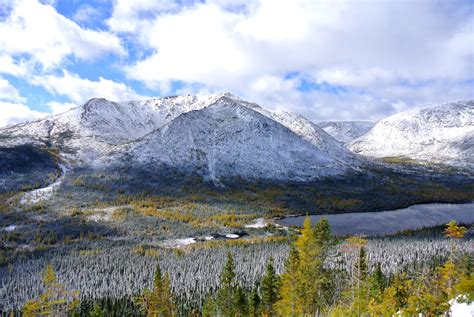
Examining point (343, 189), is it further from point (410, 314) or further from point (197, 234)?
point (410, 314)

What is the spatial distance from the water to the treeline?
6568cm

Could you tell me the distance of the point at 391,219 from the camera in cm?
14412

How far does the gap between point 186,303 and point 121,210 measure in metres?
71.3

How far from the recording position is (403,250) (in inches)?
3637

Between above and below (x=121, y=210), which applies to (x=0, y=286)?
below

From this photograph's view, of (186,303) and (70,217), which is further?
(70,217)

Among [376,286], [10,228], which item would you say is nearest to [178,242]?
[10,228]

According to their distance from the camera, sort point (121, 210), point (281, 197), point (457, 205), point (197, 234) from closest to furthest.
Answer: point (197, 234), point (121, 210), point (281, 197), point (457, 205)

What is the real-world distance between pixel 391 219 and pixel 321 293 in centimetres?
11194

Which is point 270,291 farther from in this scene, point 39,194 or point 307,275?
point 39,194

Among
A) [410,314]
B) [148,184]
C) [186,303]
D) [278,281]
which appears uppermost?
[148,184]

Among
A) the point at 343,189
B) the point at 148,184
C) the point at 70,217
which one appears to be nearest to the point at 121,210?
the point at 70,217

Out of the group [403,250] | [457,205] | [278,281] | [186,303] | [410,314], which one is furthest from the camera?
[457,205]

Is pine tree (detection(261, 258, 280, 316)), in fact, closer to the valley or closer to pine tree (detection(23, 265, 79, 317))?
the valley
